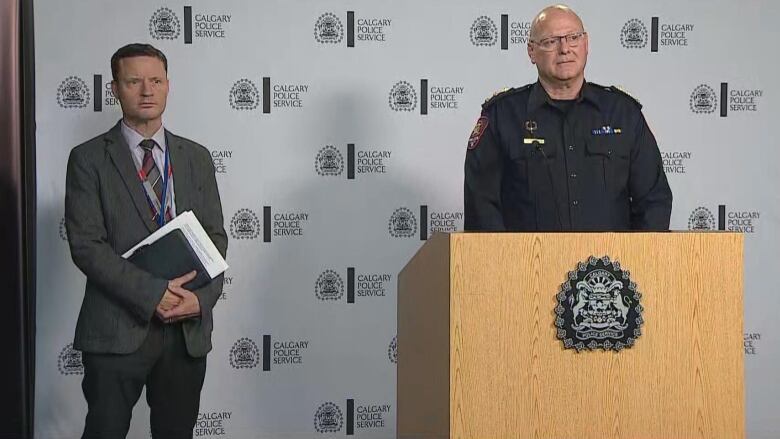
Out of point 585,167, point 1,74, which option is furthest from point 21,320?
point 585,167

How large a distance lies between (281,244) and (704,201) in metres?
1.93

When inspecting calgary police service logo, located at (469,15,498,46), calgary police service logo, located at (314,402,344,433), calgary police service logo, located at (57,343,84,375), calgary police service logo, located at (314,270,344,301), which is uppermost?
calgary police service logo, located at (469,15,498,46)

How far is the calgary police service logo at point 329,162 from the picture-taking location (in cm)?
431

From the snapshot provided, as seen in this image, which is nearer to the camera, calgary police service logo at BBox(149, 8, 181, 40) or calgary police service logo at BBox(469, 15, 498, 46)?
calgary police service logo at BBox(149, 8, 181, 40)

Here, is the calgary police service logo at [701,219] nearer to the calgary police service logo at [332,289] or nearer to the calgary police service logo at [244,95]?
the calgary police service logo at [332,289]

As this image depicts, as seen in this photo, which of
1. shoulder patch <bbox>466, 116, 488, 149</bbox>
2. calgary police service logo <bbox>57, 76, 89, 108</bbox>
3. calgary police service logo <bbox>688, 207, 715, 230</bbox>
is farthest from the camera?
calgary police service logo <bbox>688, 207, 715, 230</bbox>

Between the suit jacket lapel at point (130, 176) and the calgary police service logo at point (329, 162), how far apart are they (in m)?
1.08

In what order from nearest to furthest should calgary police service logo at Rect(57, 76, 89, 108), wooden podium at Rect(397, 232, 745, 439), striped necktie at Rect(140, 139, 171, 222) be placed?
wooden podium at Rect(397, 232, 745, 439) < striped necktie at Rect(140, 139, 171, 222) < calgary police service logo at Rect(57, 76, 89, 108)

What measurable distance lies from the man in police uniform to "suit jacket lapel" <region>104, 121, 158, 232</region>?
1.11 meters

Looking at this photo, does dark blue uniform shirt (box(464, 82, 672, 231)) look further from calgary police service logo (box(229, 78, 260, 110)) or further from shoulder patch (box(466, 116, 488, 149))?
calgary police service logo (box(229, 78, 260, 110))

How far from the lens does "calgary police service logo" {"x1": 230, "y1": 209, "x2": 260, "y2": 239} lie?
4.30 metres

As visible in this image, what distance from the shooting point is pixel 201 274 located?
3.37 metres

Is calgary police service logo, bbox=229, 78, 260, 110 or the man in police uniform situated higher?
calgary police service logo, bbox=229, 78, 260, 110

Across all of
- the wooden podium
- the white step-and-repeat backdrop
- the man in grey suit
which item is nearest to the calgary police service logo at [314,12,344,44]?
the white step-and-repeat backdrop
